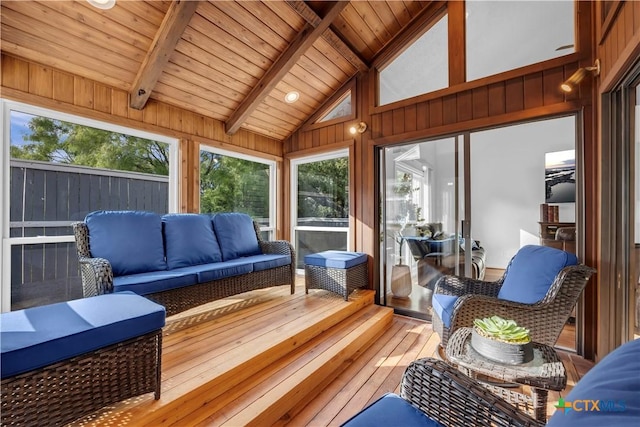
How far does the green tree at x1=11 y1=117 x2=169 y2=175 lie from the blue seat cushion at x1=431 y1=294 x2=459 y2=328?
10.5ft

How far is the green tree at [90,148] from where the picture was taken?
2473 mm

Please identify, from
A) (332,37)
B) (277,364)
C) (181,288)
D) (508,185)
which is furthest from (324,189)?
(277,364)

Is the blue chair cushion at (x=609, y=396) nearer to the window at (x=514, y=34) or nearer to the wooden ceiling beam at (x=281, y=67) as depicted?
the window at (x=514, y=34)

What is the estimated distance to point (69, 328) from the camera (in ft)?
4.10

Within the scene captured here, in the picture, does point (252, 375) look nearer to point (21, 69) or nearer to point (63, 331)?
point (63, 331)

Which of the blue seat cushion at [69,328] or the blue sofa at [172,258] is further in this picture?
the blue sofa at [172,258]

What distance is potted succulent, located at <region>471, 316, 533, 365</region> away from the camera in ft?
4.49

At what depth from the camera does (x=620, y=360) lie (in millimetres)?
716

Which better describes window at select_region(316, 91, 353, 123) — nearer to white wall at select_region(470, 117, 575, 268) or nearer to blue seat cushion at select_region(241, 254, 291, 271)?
white wall at select_region(470, 117, 575, 268)

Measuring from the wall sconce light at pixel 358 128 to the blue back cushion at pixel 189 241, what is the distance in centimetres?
212

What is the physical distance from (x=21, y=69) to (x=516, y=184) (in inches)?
193

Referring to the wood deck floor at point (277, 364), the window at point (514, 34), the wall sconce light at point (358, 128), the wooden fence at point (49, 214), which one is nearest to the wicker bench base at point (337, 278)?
the wood deck floor at point (277, 364)

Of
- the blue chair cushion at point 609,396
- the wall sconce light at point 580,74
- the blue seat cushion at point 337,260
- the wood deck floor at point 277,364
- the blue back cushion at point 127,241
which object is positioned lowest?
the wood deck floor at point 277,364

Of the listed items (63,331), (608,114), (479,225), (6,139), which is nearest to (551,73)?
(608,114)
